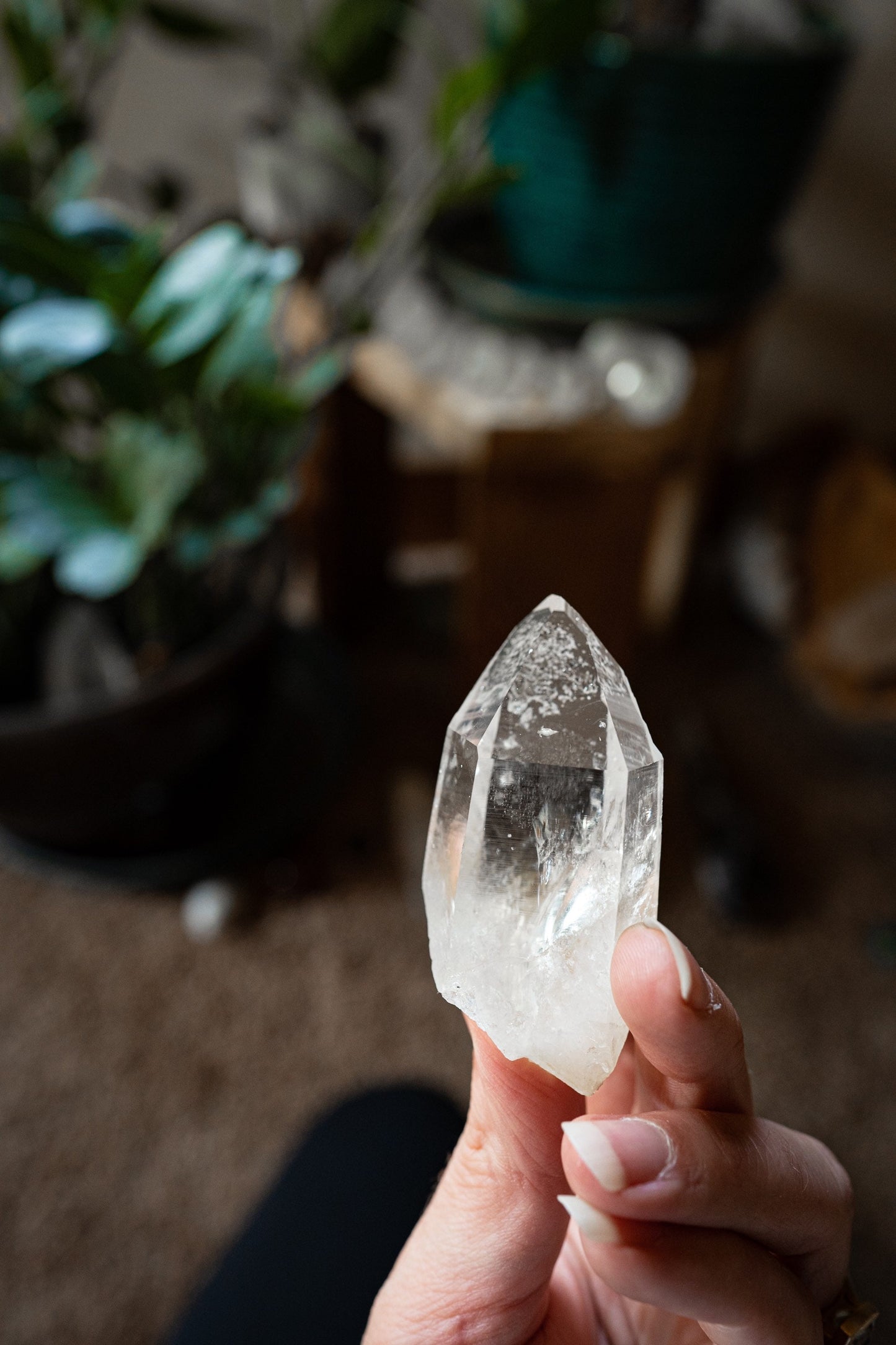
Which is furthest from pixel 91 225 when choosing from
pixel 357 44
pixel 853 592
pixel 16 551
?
pixel 853 592

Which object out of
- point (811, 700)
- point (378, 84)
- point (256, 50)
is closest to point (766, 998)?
point (811, 700)

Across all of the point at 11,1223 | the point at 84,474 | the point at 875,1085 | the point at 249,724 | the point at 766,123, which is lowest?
the point at 11,1223

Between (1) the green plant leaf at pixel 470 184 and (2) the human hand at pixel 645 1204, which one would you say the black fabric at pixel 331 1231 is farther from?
(1) the green plant leaf at pixel 470 184

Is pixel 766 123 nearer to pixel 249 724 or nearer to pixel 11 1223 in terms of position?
pixel 249 724

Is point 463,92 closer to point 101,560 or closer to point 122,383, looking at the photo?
point 122,383

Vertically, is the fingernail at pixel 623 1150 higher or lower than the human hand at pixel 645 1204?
higher

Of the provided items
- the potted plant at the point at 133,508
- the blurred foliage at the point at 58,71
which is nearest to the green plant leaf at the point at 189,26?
the blurred foliage at the point at 58,71
